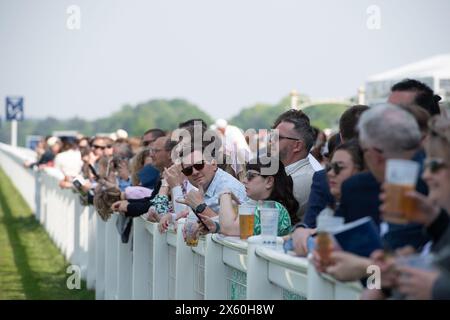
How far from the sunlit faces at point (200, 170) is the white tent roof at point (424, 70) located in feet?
53.8

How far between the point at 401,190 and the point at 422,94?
2487 millimetres

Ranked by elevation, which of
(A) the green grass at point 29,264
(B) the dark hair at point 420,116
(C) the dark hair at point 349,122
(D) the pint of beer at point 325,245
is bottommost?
(A) the green grass at point 29,264

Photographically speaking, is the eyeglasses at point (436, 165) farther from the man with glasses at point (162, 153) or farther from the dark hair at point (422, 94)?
the man with glasses at point (162, 153)

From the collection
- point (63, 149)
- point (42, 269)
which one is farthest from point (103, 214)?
point (63, 149)

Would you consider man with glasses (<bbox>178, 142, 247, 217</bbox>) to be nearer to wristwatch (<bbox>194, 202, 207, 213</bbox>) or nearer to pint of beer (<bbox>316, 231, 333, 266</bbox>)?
wristwatch (<bbox>194, 202, 207, 213</bbox>)

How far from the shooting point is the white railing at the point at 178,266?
18.8 ft

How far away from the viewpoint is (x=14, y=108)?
41.6 metres

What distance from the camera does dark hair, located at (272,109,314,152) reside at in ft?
29.4

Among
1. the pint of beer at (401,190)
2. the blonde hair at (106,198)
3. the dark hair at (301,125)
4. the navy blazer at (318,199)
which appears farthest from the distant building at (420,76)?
the pint of beer at (401,190)

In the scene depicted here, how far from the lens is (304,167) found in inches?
348

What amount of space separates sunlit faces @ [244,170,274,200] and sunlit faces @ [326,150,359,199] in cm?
166

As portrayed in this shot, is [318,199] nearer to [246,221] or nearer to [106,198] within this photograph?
[246,221]

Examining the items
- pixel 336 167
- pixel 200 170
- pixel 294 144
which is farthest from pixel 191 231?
pixel 336 167
